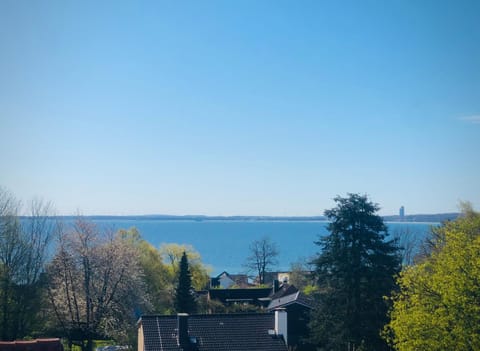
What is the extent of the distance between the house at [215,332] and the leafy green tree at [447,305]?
26.2 feet

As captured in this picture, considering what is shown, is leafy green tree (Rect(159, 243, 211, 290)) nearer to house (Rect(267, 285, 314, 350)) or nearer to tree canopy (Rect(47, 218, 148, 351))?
tree canopy (Rect(47, 218, 148, 351))

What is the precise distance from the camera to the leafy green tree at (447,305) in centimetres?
A: 1677

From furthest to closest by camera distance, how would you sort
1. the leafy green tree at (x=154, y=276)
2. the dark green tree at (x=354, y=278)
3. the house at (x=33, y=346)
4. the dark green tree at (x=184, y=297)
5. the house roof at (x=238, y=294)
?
the house roof at (x=238, y=294) < the leafy green tree at (x=154, y=276) < the dark green tree at (x=184, y=297) < the dark green tree at (x=354, y=278) < the house at (x=33, y=346)

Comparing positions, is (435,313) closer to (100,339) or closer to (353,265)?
(353,265)

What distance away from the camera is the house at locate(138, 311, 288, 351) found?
2505 cm

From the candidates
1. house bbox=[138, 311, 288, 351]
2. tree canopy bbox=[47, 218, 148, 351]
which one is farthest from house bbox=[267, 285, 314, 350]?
tree canopy bbox=[47, 218, 148, 351]

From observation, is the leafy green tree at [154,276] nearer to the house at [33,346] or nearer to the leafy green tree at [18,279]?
the leafy green tree at [18,279]

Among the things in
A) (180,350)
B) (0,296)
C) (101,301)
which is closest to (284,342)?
(180,350)

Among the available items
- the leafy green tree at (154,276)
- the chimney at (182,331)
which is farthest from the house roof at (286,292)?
the chimney at (182,331)

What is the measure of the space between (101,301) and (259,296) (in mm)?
19254

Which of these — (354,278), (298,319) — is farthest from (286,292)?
(354,278)

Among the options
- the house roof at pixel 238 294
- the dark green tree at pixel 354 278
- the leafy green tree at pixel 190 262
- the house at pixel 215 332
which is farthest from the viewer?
the leafy green tree at pixel 190 262

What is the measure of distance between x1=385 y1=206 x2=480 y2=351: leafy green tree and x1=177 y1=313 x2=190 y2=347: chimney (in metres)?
10.3

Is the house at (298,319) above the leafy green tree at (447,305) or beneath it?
beneath
